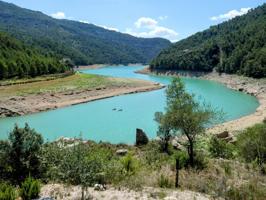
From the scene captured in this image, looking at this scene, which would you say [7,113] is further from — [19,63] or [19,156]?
[19,63]

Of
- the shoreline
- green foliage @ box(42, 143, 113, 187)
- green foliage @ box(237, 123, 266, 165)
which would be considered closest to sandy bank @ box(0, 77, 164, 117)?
the shoreline

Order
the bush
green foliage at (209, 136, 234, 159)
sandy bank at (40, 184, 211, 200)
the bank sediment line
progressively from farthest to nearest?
the bank sediment line → green foliage at (209, 136, 234, 159) → sandy bank at (40, 184, 211, 200) → the bush

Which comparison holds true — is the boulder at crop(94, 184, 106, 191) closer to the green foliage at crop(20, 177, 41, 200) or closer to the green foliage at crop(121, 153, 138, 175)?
the green foliage at crop(20, 177, 41, 200)

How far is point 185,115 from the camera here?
81.9ft

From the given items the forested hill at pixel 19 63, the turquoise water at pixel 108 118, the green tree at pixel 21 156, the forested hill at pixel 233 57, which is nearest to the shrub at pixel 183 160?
the green tree at pixel 21 156

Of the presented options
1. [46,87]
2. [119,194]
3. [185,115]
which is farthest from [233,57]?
[119,194]

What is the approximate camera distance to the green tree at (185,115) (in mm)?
24875

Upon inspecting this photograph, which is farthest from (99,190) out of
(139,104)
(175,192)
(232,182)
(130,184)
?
(139,104)

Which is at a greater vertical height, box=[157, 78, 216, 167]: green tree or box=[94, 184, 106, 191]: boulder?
box=[157, 78, 216, 167]: green tree

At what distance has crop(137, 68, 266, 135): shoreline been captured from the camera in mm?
44247

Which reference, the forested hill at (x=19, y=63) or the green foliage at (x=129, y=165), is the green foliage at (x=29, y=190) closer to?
the green foliage at (x=129, y=165)

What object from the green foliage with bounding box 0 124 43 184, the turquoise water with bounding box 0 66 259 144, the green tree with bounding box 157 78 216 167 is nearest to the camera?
the green foliage with bounding box 0 124 43 184

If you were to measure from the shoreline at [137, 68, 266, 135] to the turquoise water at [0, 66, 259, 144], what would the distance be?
2365mm

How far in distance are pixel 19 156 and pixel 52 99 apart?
50.6m
